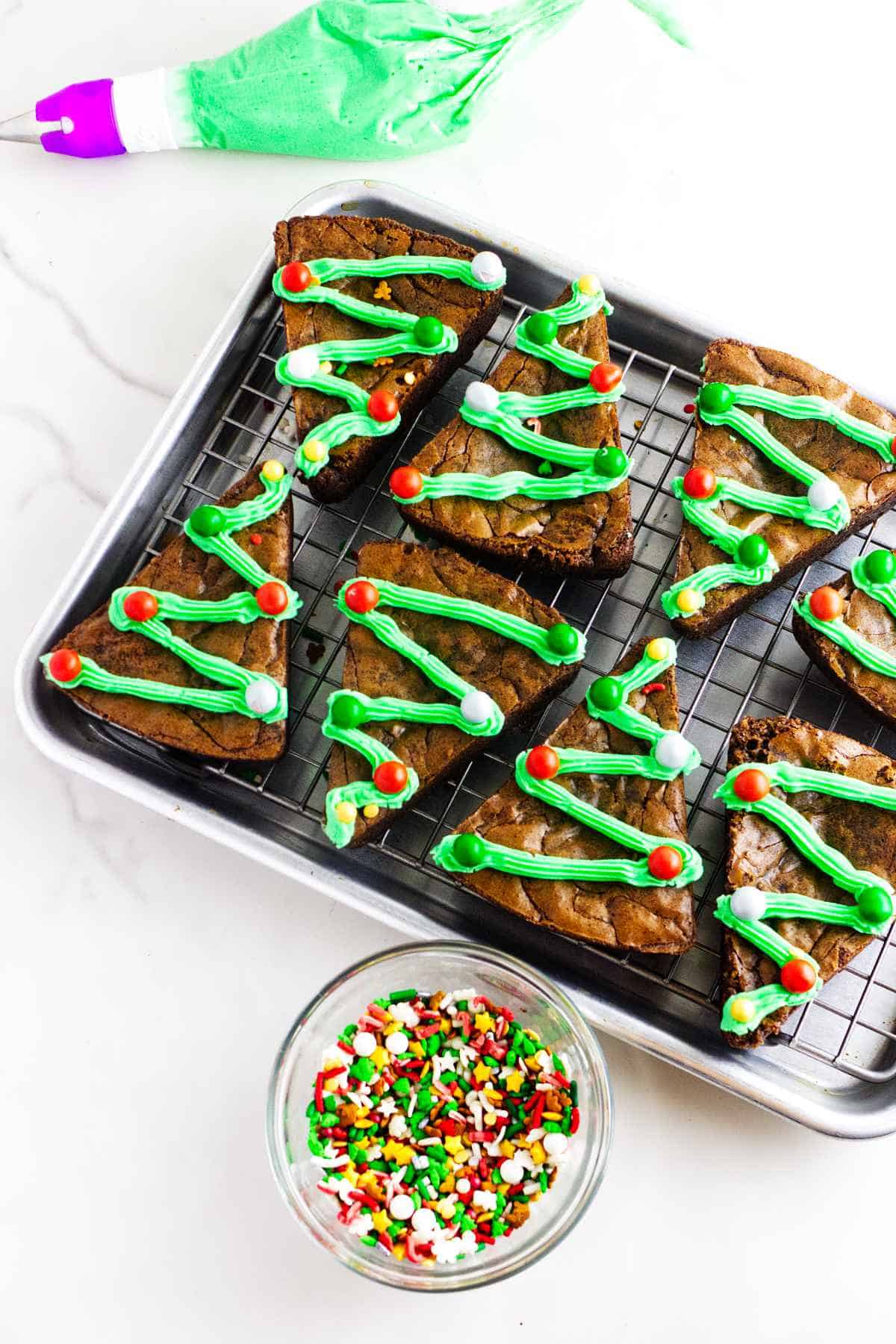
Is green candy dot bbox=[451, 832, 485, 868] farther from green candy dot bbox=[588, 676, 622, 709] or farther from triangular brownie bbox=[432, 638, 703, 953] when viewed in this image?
green candy dot bbox=[588, 676, 622, 709]

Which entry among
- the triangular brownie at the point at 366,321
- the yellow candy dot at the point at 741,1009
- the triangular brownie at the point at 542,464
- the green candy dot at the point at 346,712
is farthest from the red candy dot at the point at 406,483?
the yellow candy dot at the point at 741,1009

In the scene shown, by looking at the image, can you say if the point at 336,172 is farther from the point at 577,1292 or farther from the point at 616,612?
the point at 577,1292

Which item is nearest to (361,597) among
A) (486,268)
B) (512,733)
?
(512,733)

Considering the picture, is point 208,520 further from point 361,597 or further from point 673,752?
point 673,752

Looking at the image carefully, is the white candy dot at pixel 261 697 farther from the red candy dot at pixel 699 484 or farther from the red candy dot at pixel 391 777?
the red candy dot at pixel 699 484

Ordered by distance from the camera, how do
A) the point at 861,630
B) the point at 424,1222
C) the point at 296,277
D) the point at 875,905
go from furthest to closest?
the point at 296,277 → the point at 861,630 → the point at 875,905 → the point at 424,1222
